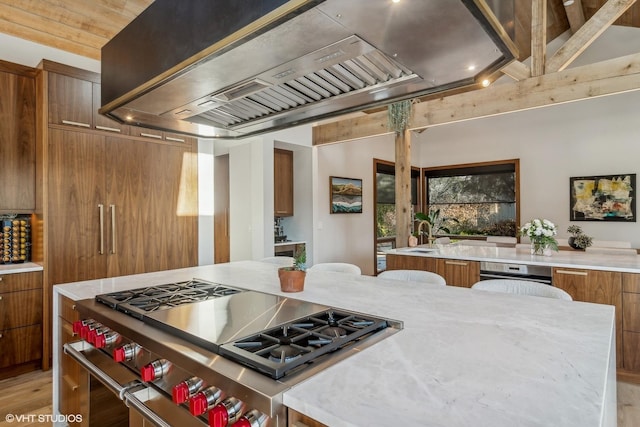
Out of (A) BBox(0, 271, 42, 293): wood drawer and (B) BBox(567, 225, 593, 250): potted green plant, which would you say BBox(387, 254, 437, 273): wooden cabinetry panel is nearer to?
(B) BBox(567, 225, 593, 250): potted green plant

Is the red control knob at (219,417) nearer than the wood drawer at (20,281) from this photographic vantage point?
Yes

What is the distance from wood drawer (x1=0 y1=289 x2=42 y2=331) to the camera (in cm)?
279

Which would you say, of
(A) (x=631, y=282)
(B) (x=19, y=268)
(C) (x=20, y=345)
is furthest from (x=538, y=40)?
(C) (x=20, y=345)

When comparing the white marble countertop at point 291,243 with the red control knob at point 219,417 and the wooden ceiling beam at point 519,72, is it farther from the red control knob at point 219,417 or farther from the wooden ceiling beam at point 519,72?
the red control knob at point 219,417

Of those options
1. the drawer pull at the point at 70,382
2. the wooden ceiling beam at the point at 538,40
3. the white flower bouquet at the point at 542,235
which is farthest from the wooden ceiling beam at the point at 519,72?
the drawer pull at the point at 70,382

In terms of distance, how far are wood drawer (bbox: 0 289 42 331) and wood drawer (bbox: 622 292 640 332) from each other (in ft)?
15.2

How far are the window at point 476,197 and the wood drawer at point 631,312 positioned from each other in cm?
471

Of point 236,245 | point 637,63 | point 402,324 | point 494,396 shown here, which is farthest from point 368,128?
point 494,396

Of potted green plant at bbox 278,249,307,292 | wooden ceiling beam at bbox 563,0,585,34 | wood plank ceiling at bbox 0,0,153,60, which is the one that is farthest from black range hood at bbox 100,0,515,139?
wooden ceiling beam at bbox 563,0,585,34

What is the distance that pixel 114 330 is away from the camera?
4.63ft

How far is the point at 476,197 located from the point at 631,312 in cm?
521

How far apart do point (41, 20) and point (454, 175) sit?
7414 millimetres

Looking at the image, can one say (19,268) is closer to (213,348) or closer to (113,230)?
(113,230)

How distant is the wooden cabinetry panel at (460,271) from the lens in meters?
3.52
